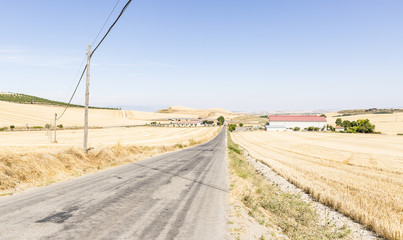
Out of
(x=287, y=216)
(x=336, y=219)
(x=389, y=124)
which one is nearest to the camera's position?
(x=287, y=216)

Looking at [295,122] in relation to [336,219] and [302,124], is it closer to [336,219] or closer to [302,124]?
[302,124]

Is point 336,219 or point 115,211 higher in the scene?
point 115,211

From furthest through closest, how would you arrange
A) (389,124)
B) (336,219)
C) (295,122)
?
1. (295,122)
2. (389,124)
3. (336,219)

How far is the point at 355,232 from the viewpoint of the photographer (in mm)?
7230

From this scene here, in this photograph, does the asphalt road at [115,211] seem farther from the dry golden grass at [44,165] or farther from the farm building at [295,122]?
the farm building at [295,122]

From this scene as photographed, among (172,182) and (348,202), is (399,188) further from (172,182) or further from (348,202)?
(172,182)

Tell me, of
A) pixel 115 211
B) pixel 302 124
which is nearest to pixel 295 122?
pixel 302 124

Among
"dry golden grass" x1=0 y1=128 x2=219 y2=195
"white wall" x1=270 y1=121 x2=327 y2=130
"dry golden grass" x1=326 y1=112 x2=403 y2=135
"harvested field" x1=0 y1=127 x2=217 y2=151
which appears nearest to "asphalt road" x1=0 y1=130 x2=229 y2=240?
"dry golden grass" x1=0 y1=128 x2=219 y2=195

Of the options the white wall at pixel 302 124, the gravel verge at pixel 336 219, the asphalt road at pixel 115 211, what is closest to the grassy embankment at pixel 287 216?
the gravel verge at pixel 336 219

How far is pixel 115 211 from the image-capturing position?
6746 millimetres

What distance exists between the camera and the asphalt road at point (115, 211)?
17.4 ft

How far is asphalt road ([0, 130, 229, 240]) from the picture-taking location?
17.4ft

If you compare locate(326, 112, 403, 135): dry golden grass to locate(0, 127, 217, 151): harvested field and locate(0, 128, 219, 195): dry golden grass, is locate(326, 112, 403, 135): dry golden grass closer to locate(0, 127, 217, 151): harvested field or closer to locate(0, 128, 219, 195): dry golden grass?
locate(0, 127, 217, 151): harvested field

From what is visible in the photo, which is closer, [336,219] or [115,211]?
[115,211]
